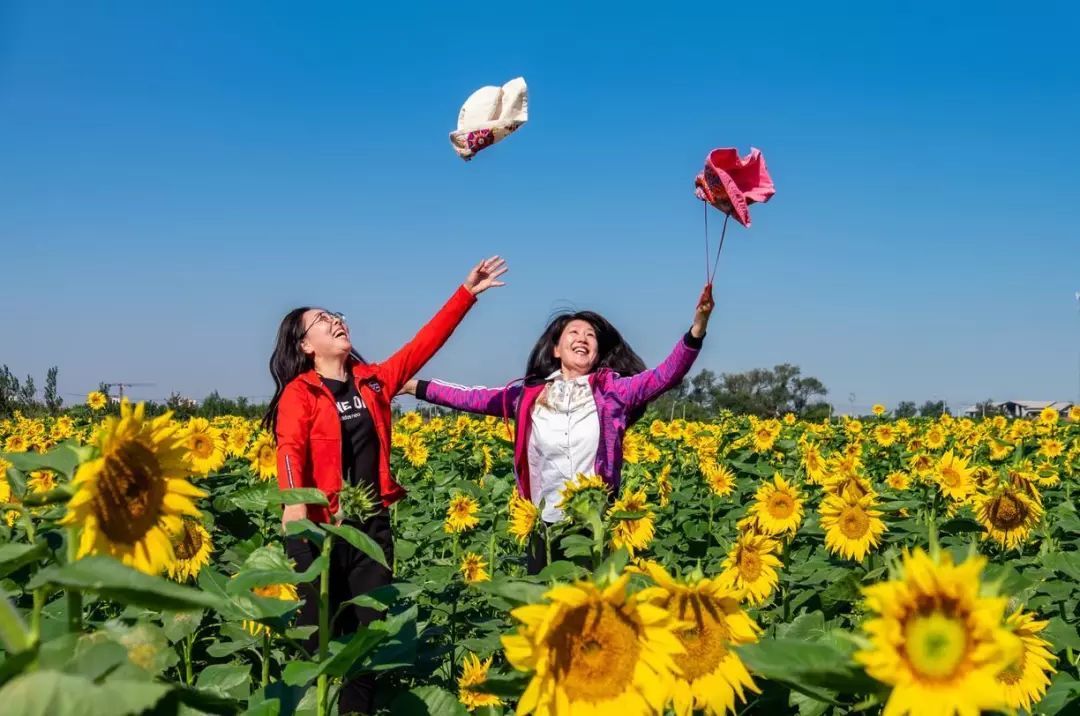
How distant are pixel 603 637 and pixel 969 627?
526 mm

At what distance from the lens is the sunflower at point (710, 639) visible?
176cm

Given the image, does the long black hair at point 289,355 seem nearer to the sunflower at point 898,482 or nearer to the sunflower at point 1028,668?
the sunflower at point 1028,668

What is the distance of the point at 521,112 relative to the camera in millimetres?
4871

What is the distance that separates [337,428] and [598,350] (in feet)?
5.79

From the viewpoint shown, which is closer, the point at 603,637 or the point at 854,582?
the point at 603,637

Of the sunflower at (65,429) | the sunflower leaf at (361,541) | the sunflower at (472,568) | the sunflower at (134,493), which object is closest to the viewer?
the sunflower at (134,493)

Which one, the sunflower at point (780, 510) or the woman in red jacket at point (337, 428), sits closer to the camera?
the woman in red jacket at point (337, 428)

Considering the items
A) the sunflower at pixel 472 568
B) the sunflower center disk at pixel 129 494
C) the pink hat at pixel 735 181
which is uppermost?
the pink hat at pixel 735 181

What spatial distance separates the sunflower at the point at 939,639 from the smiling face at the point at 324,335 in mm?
3832

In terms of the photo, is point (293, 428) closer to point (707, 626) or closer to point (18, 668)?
point (707, 626)

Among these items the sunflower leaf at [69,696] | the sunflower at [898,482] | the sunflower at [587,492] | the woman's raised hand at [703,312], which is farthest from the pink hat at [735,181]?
the sunflower leaf at [69,696]

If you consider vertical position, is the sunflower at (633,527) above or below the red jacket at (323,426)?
below

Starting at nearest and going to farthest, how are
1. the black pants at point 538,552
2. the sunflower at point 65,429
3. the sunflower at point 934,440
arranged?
the black pants at point 538,552
the sunflower at point 65,429
the sunflower at point 934,440

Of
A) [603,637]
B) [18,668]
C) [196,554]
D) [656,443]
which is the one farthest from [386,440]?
[656,443]
